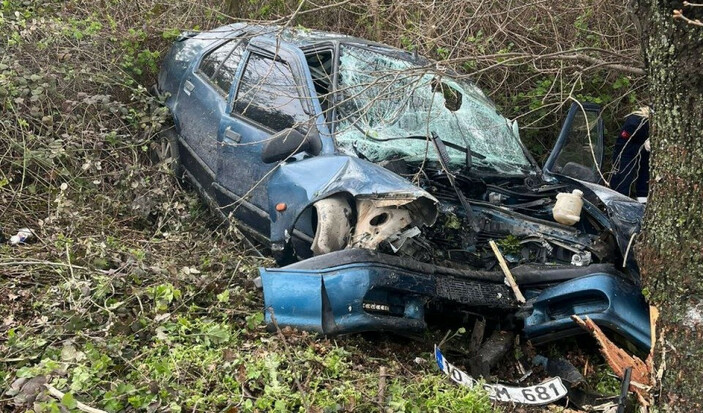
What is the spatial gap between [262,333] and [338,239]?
70 cm

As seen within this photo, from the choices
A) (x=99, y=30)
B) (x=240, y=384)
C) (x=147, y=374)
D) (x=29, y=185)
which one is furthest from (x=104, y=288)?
(x=99, y=30)

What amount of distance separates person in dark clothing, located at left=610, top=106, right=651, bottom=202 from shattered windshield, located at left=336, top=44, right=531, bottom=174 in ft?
4.03

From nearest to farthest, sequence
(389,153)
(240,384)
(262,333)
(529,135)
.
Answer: (240,384), (262,333), (389,153), (529,135)

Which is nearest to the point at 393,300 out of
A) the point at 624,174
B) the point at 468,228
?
the point at 468,228

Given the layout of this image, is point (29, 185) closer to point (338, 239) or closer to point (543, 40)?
point (338, 239)

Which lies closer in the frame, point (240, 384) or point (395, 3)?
point (240, 384)

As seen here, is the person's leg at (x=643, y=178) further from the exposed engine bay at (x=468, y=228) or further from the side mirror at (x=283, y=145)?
the side mirror at (x=283, y=145)

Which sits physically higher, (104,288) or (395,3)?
(395,3)

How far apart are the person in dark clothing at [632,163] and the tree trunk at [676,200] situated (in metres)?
3.16

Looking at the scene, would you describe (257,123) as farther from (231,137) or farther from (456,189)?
(456,189)

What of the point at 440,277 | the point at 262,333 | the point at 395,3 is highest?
the point at 395,3

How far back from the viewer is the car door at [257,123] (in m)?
5.15

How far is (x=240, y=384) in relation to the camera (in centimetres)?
353

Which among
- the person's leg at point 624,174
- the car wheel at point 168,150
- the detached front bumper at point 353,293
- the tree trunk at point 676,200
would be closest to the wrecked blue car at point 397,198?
the detached front bumper at point 353,293
